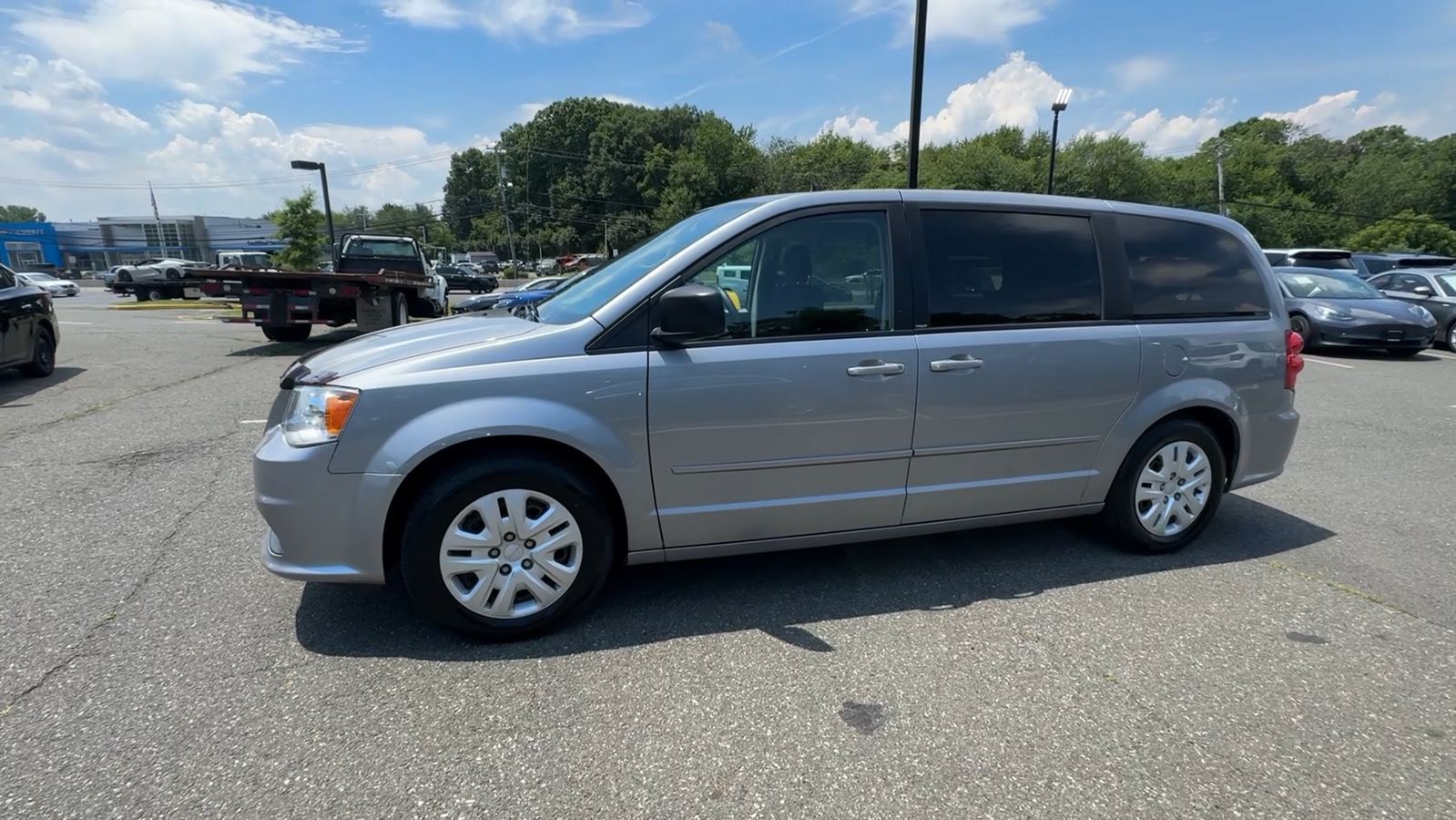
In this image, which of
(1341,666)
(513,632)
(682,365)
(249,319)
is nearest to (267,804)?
(513,632)

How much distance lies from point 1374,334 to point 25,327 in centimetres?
1881

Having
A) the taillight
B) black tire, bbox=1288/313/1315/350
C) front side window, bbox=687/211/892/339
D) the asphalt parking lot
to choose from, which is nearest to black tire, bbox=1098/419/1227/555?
the asphalt parking lot

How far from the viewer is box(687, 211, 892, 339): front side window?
127 inches

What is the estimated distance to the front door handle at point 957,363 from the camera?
334 centimetres

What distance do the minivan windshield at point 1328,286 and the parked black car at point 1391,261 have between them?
4.59 metres

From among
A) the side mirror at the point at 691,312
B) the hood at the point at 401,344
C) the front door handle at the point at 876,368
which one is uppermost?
the side mirror at the point at 691,312

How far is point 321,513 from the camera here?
2.84m

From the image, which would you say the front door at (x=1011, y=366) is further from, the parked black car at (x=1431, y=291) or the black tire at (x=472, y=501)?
the parked black car at (x=1431, y=291)

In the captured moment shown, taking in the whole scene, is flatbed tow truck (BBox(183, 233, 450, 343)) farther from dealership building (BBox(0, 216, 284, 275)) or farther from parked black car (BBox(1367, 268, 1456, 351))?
dealership building (BBox(0, 216, 284, 275))

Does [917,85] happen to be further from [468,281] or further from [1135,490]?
[468,281]

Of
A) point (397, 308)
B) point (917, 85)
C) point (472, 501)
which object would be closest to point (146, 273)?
point (397, 308)

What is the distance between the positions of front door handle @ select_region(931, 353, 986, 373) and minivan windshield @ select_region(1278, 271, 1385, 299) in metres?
13.2

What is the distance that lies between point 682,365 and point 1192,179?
65.9m

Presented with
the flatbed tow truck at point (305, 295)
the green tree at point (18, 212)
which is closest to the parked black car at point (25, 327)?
the flatbed tow truck at point (305, 295)
